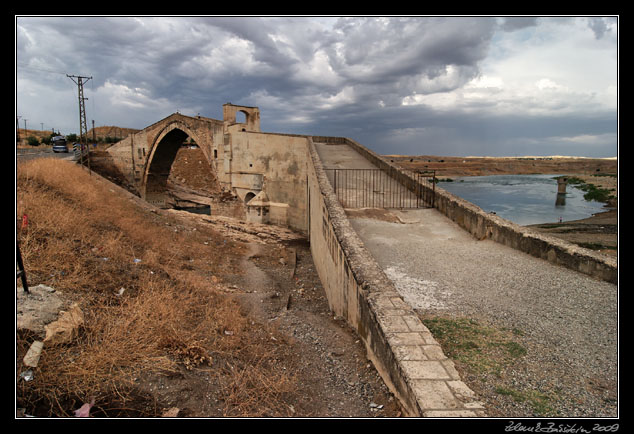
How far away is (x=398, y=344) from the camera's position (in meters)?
3.02

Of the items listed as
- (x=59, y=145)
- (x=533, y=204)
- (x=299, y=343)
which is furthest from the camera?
(x=533, y=204)

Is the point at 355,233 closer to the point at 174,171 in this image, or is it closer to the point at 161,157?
the point at 161,157

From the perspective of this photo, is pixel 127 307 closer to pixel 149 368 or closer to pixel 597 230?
pixel 149 368

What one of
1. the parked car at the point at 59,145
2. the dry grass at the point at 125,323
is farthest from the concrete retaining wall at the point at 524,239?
the parked car at the point at 59,145

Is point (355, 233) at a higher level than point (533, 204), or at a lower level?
higher

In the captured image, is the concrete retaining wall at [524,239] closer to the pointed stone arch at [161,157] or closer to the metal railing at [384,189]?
the metal railing at [384,189]

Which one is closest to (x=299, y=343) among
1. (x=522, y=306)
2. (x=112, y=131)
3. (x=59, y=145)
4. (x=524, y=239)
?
(x=522, y=306)

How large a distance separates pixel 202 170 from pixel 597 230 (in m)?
31.7

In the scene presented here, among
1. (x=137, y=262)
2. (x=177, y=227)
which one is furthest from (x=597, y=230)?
(x=137, y=262)

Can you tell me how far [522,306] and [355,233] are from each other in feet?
8.86

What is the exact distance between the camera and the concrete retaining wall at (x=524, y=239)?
4.81 metres

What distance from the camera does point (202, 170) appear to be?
116 feet

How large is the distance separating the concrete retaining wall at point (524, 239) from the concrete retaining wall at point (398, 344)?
2843mm

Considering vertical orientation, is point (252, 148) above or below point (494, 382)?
above
